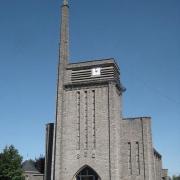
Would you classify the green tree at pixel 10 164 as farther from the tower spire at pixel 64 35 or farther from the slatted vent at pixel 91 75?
the tower spire at pixel 64 35

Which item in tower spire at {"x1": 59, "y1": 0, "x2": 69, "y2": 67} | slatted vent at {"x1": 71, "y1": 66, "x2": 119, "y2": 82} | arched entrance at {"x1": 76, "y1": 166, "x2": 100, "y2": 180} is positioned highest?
tower spire at {"x1": 59, "y1": 0, "x2": 69, "y2": 67}

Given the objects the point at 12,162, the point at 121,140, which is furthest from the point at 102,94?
the point at 12,162

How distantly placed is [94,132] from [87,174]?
4.53m

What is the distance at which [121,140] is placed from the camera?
39875mm

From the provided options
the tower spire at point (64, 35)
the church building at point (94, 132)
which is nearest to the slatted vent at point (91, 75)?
the church building at point (94, 132)

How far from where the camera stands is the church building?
123ft

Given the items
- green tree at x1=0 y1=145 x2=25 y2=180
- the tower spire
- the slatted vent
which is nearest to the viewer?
green tree at x1=0 y1=145 x2=25 y2=180

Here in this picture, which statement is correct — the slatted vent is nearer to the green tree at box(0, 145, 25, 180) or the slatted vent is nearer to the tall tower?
the tall tower

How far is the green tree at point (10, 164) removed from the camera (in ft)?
121

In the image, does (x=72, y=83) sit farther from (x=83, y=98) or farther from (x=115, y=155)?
(x=115, y=155)

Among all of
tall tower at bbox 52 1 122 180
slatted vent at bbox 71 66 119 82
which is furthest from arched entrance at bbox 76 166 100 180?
slatted vent at bbox 71 66 119 82

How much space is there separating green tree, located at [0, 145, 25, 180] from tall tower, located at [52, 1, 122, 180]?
3799mm

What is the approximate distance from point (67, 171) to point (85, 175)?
198 centimetres

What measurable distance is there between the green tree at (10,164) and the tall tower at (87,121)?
3.80 metres
